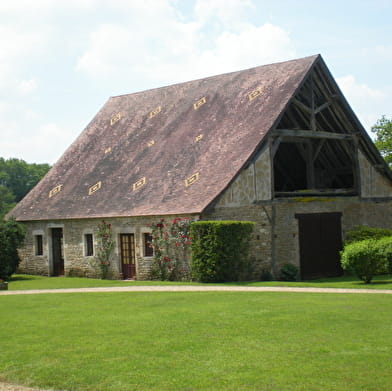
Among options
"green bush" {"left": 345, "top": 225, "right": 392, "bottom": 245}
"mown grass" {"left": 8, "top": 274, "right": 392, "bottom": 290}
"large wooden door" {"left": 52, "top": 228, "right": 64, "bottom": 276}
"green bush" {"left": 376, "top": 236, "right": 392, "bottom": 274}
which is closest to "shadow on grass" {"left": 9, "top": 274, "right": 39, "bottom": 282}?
"mown grass" {"left": 8, "top": 274, "right": 392, "bottom": 290}

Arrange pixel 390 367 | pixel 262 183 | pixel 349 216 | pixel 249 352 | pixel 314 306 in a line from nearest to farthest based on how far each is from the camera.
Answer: pixel 390 367
pixel 249 352
pixel 314 306
pixel 262 183
pixel 349 216

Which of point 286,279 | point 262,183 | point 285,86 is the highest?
point 285,86

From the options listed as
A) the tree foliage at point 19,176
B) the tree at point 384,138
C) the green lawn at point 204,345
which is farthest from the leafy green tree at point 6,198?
the green lawn at point 204,345

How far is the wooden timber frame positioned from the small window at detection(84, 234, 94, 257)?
7120 millimetres

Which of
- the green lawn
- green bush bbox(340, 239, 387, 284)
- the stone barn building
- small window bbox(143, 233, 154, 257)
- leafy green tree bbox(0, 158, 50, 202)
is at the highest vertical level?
leafy green tree bbox(0, 158, 50, 202)

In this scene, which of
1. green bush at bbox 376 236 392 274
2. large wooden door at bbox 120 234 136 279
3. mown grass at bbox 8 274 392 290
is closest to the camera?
green bush at bbox 376 236 392 274

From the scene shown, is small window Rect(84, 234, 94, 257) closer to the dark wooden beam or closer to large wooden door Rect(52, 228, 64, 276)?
large wooden door Rect(52, 228, 64, 276)

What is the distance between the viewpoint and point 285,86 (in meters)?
23.5

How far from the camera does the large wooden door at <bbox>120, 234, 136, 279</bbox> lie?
23516mm

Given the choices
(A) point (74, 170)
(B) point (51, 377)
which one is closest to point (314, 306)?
(B) point (51, 377)

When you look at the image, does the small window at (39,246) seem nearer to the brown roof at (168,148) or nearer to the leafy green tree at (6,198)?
the brown roof at (168,148)

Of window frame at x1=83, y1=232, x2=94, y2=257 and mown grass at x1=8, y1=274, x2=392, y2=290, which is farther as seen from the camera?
window frame at x1=83, y1=232, x2=94, y2=257

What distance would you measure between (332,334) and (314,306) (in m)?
2.96

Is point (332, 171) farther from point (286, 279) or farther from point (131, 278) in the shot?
point (131, 278)
